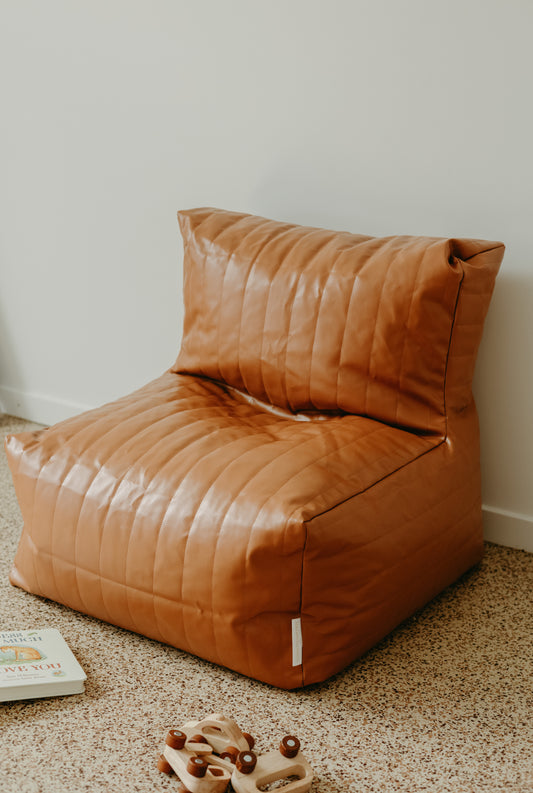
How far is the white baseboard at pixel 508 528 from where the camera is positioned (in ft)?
6.64

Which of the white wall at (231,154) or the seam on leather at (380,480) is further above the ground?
the white wall at (231,154)

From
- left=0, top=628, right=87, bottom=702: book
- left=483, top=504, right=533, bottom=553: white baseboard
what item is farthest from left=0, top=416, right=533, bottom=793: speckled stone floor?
left=483, top=504, right=533, bottom=553: white baseboard

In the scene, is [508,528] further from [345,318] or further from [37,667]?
[37,667]

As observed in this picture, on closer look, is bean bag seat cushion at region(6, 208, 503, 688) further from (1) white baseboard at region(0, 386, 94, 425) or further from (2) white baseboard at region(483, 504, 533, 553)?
(1) white baseboard at region(0, 386, 94, 425)

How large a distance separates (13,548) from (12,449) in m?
0.34

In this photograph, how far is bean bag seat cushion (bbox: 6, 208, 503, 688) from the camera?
1515 millimetres

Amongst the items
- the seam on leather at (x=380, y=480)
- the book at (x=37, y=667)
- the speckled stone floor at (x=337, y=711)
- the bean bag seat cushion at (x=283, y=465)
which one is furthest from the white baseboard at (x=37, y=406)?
the seam on leather at (x=380, y=480)

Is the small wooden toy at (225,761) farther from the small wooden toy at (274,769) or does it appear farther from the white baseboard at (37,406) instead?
the white baseboard at (37,406)

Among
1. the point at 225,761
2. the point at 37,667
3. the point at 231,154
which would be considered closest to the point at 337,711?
the point at 225,761

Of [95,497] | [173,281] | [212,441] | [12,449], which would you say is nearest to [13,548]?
[12,449]

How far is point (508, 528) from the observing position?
205cm

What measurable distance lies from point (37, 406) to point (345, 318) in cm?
142

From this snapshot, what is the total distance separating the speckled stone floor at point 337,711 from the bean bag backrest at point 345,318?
1.30 feet

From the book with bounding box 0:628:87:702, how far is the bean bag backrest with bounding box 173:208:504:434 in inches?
24.7
